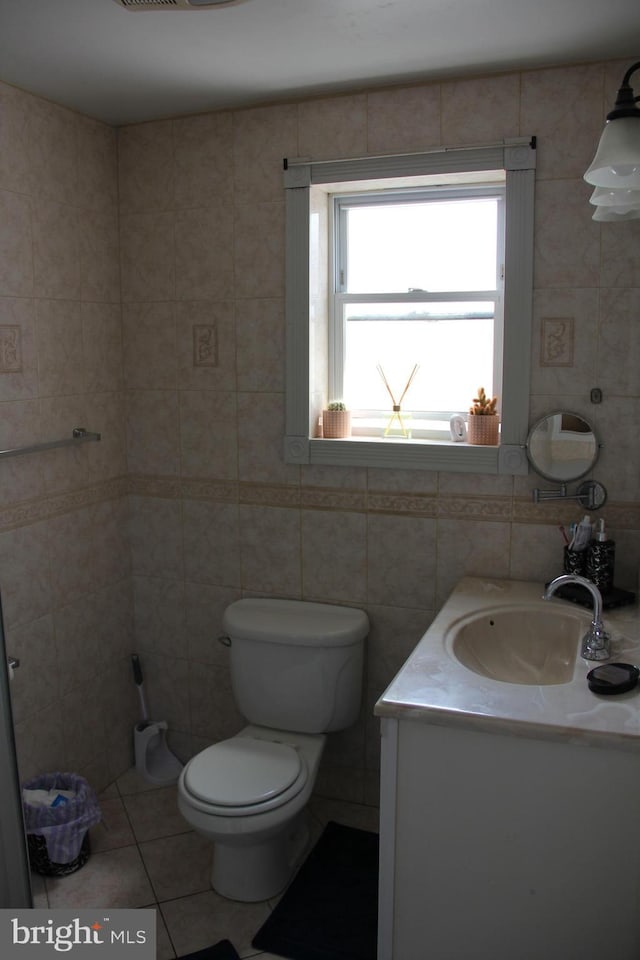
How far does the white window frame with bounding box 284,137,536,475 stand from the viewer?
2367 millimetres

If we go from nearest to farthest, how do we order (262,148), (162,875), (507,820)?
(507,820), (162,875), (262,148)

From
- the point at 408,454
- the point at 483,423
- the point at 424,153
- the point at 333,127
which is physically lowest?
the point at 408,454

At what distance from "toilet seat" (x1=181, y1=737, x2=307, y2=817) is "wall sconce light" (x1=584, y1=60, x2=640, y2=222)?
1.72 meters

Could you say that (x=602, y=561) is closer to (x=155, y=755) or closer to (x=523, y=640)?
(x=523, y=640)

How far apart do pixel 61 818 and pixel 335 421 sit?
1.51 metres

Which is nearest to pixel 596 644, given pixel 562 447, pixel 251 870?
pixel 562 447

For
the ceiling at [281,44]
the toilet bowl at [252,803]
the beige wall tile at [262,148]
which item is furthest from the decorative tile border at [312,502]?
the ceiling at [281,44]

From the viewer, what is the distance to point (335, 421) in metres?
2.72

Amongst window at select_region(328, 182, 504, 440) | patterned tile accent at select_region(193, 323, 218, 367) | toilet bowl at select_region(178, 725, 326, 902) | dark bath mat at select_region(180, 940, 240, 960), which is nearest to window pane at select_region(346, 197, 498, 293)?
window at select_region(328, 182, 504, 440)

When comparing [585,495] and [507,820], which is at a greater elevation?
[585,495]

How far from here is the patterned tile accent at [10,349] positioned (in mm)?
2389

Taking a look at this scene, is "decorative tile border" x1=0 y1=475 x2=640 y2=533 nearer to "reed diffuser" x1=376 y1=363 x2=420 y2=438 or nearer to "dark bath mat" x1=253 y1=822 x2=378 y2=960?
"reed diffuser" x1=376 y1=363 x2=420 y2=438

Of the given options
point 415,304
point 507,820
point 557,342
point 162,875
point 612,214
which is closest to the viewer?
point 507,820

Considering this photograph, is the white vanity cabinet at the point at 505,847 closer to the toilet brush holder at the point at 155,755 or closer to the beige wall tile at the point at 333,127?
the toilet brush holder at the point at 155,755
